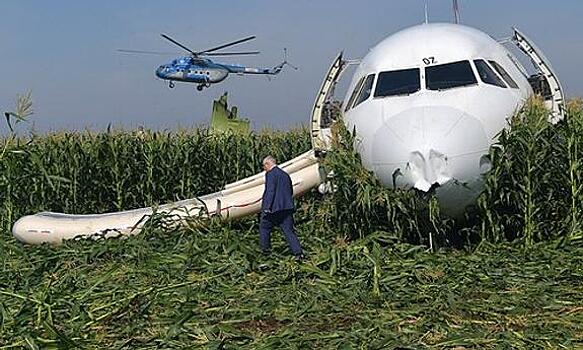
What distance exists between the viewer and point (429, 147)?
9.30 meters

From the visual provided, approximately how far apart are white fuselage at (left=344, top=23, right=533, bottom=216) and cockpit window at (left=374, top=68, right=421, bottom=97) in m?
0.01

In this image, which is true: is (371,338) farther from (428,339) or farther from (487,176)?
(487,176)

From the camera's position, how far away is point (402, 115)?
9.98 metres

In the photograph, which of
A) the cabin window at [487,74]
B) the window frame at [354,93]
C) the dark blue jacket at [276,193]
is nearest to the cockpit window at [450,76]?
the cabin window at [487,74]

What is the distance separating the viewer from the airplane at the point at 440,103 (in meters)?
9.51

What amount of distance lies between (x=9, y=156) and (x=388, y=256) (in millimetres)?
4528

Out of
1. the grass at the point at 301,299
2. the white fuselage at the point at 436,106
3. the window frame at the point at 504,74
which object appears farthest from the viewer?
the window frame at the point at 504,74

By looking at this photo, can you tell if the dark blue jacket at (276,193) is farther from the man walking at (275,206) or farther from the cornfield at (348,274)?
the cornfield at (348,274)

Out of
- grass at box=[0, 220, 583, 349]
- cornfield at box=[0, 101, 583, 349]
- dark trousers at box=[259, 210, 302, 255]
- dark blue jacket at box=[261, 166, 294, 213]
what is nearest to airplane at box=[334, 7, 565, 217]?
cornfield at box=[0, 101, 583, 349]

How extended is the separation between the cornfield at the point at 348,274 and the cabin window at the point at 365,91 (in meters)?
0.49

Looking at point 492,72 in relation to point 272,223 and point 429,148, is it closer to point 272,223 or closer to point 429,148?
point 429,148

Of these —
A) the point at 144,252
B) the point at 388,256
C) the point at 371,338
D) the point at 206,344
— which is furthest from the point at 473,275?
the point at 144,252

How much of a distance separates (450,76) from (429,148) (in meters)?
1.62

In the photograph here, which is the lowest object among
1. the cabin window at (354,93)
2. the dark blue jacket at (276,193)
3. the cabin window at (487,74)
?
the dark blue jacket at (276,193)
